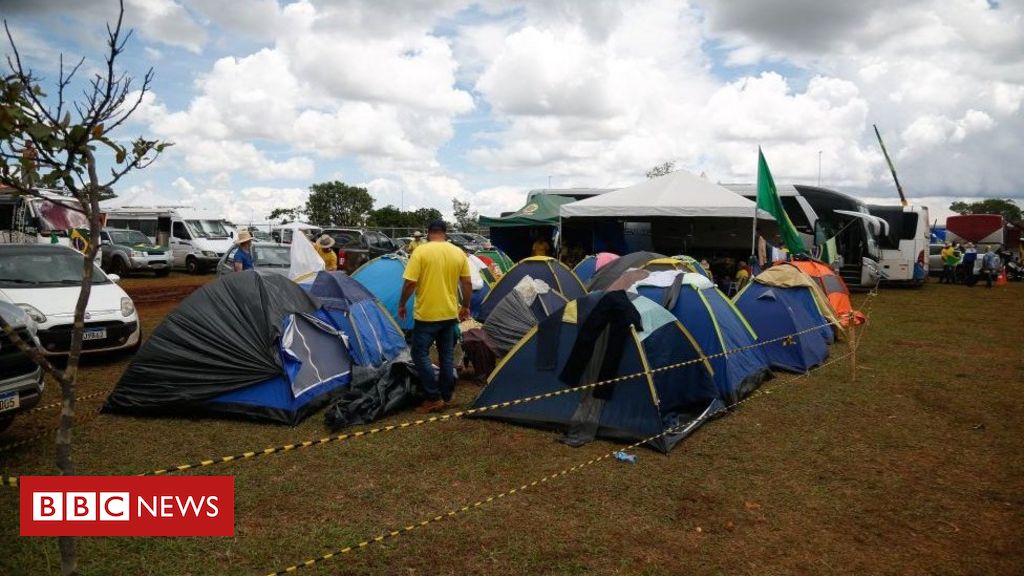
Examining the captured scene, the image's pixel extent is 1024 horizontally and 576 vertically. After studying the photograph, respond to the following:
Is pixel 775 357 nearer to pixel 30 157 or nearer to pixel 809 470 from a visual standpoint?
pixel 809 470

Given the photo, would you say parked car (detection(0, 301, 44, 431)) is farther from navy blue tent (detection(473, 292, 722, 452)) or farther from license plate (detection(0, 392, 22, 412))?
navy blue tent (detection(473, 292, 722, 452))

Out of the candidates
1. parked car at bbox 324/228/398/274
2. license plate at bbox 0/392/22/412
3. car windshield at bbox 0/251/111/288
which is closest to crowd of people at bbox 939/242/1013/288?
parked car at bbox 324/228/398/274

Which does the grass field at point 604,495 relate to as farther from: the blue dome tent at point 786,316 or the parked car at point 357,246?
the parked car at point 357,246

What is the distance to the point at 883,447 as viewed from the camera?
582cm

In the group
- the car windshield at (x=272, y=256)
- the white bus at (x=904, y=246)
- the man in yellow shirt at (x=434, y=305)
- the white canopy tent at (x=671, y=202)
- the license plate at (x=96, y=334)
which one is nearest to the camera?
the man in yellow shirt at (x=434, y=305)

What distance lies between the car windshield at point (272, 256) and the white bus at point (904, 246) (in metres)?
20.1

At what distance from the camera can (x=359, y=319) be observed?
24.0 feet

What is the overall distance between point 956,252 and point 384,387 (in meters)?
28.3

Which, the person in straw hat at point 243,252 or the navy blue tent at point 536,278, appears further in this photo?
the navy blue tent at point 536,278

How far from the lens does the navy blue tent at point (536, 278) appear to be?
33.6 ft

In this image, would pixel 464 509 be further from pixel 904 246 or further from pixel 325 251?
pixel 904 246

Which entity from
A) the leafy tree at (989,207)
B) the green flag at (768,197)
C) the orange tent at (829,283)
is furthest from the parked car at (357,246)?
the leafy tree at (989,207)

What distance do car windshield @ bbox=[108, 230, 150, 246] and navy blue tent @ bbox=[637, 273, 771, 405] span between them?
71.8 feet

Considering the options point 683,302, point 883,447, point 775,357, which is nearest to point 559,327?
point 683,302
